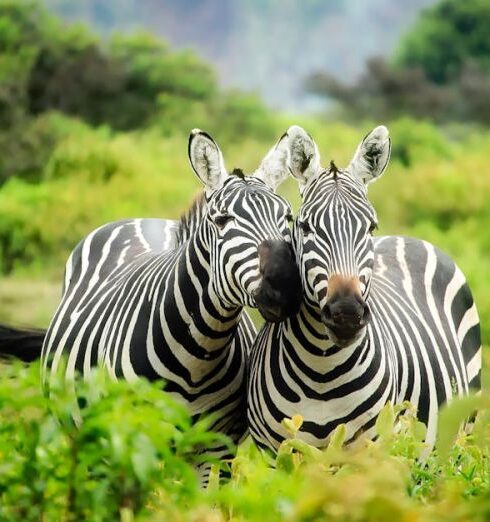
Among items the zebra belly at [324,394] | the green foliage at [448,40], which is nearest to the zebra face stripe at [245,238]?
the zebra belly at [324,394]

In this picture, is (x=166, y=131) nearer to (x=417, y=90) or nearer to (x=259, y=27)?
(x=417, y=90)

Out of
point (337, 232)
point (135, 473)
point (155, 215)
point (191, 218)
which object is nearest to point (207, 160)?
point (191, 218)

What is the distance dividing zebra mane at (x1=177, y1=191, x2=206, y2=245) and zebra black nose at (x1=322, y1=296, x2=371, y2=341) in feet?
3.68

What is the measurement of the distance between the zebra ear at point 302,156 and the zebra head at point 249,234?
0.11 m

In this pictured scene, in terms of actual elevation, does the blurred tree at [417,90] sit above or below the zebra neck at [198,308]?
above

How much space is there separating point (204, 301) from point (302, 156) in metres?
0.73

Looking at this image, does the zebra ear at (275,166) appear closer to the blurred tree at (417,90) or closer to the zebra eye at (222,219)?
the zebra eye at (222,219)

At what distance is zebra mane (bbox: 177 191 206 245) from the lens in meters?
5.60

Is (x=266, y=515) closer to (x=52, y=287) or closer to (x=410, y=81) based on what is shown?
(x=52, y=287)

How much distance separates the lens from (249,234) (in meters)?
4.83

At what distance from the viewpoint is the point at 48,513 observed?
3012 mm

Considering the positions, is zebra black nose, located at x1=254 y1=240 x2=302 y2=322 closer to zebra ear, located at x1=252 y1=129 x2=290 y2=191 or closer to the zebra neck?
the zebra neck

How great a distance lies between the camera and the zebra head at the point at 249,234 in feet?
15.3

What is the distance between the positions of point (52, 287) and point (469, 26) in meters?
32.6
